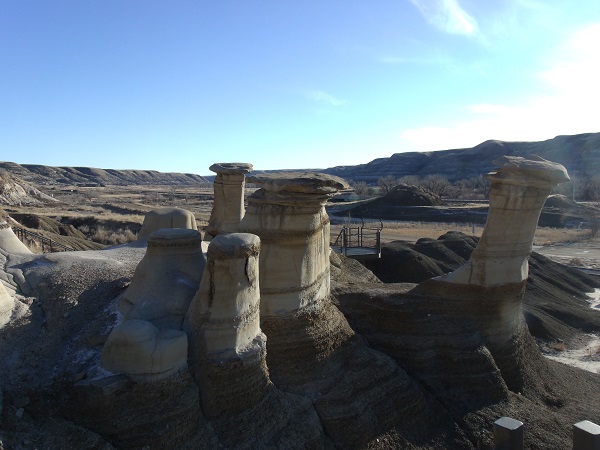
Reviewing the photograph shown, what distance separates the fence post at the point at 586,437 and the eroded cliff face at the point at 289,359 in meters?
1.63

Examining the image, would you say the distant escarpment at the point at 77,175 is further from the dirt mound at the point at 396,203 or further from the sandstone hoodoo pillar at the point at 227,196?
the sandstone hoodoo pillar at the point at 227,196

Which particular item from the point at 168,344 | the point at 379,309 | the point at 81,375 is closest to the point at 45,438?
the point at 81,375

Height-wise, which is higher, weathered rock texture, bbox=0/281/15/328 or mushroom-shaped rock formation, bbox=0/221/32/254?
mushroom-shaped rock formation, bbox=0/221/32/254

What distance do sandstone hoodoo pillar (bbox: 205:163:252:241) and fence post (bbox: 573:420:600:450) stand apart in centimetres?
854

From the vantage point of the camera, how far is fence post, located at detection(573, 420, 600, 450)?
610 centimetres

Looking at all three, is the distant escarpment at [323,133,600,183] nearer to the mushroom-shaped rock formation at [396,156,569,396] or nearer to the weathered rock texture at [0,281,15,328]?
the mushroom-shaped rock formation at [396,156,569,396]

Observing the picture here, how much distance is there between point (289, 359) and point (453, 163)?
11053 centimetres

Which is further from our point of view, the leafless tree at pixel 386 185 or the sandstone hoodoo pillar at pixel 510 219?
the leafless tree at pixel 386 185

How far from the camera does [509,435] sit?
6527 mm

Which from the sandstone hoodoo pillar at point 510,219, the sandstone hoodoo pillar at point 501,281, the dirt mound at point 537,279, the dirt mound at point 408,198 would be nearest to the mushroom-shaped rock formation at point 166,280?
the sandstone hoodoo pillar at point 501,281

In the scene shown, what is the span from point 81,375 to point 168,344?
102 cm

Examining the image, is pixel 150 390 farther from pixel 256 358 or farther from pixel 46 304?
pixel 46 304

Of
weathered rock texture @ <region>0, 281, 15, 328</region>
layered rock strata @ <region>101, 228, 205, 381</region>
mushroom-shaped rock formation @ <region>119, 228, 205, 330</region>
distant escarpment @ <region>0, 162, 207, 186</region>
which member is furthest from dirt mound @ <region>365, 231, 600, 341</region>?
distant escarpment @ <region>0, 162, 207, 186</region>

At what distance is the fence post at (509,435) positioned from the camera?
6520 mm
